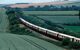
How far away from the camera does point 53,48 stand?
23.7 m

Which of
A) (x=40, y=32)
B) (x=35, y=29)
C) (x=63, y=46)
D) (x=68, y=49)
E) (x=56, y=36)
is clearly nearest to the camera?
(x=68, y=49)

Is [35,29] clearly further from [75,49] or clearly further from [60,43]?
[75,49]

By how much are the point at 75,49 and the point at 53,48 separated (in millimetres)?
1608

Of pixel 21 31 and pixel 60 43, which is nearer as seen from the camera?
pixel 60 43

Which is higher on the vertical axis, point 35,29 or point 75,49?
point 75,49

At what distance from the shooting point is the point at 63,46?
2511 cm

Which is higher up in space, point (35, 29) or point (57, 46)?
point (57, 46)

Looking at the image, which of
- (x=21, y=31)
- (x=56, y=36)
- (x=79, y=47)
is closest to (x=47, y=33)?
(x=56, y=36)

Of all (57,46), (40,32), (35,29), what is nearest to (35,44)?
(57,46)

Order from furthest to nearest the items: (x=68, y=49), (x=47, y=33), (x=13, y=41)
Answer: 1. (x=47, y=33)
2. (x=13, y=41)
3. (x=68, y=49)

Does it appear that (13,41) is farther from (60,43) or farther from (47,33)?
(47,33)

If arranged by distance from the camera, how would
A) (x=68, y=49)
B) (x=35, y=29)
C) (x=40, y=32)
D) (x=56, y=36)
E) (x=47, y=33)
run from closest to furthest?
(x=68, y=49) < (x=56, y=36) < (x=47, y=33) < (x=40, y=32) < (x=35, y=29)

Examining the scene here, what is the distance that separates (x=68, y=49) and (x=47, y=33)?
31.2ft

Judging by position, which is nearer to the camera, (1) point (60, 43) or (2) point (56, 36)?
(1) point (60, 43)
